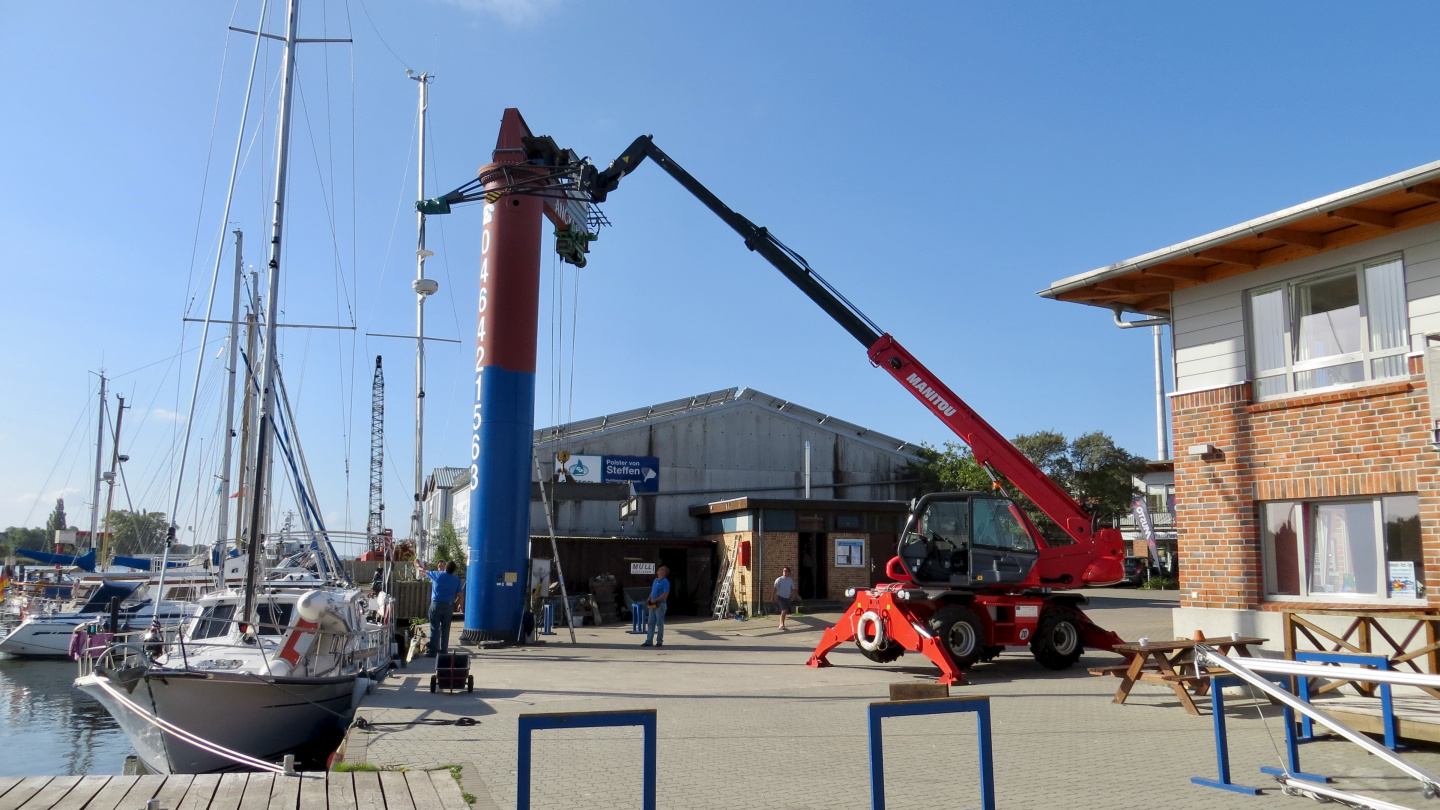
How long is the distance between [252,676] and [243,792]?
17.7 ft

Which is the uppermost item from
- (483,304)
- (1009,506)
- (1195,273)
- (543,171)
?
(543,171)

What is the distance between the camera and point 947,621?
14164 mm

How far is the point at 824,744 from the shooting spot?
9.12m

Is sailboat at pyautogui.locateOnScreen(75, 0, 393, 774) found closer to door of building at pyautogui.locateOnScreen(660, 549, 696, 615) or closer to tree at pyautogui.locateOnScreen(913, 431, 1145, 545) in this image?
door of building at pyautogui.locateOnScreen(660, 549, 696, 615)

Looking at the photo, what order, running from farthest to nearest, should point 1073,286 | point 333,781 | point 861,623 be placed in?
point 861,623 → point 1073,286 → point 333,781

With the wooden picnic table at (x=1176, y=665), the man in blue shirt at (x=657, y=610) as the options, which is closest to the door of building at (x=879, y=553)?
the man in blue shirt at (x=657, y=610)

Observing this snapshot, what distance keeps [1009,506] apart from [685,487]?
1985 centimetres

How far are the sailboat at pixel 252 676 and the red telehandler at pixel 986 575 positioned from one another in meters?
7.35

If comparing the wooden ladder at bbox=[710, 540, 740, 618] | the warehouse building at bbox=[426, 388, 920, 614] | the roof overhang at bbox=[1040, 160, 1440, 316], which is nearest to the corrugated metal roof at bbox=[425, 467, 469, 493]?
the warehouse building at bbox=[426, 388, 920, 614]

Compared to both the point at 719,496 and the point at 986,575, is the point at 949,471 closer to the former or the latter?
the point at 719,496

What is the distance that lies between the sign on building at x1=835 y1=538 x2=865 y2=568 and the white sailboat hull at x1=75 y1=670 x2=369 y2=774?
1761 cm

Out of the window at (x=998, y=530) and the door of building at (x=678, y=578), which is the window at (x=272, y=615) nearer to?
the window at (x=998, y=530)

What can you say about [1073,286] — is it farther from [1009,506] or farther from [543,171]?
[543,171]

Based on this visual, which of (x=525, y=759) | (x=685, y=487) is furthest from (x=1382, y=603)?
(x=685, y=487)
